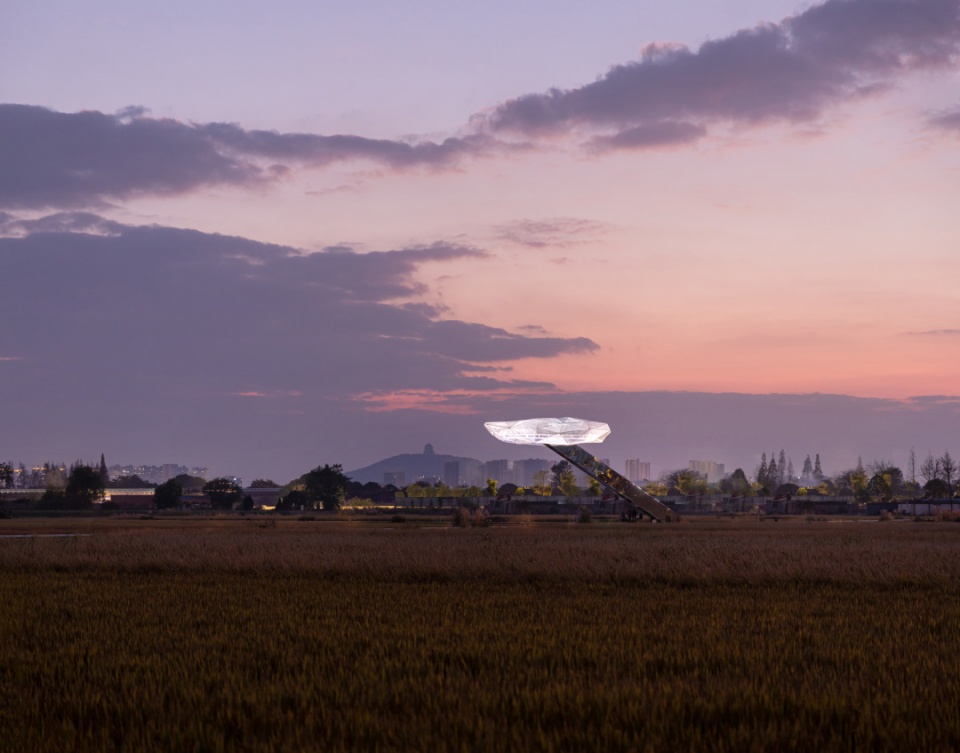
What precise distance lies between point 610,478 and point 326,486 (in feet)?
392

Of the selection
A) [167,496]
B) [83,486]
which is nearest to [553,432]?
[167,496]

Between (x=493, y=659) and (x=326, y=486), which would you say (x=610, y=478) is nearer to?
(x=493, y=659)

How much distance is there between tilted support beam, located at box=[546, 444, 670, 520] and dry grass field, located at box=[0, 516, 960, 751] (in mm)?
40627

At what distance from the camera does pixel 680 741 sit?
9930 millimetres

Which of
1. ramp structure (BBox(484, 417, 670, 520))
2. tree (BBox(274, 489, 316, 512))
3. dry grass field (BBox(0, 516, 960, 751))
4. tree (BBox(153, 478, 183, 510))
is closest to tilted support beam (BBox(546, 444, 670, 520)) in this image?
ramp structure (BBox(484, 417, 670, 520))

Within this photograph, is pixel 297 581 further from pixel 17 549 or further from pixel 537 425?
pixel 537 425

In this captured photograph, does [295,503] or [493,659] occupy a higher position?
[493,659]

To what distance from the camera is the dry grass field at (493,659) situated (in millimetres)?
10359

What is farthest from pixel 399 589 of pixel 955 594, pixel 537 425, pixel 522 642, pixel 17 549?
pixel 537 425

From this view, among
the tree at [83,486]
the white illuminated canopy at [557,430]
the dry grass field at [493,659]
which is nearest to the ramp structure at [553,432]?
the white illuminated canopy at [557,430]

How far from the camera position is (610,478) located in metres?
79.6

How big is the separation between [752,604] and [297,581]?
43.5 ft

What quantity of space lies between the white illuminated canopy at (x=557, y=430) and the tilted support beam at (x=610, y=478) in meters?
1.70

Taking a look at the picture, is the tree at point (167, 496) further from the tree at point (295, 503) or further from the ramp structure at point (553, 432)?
the ramp structure at point (553, 432)
